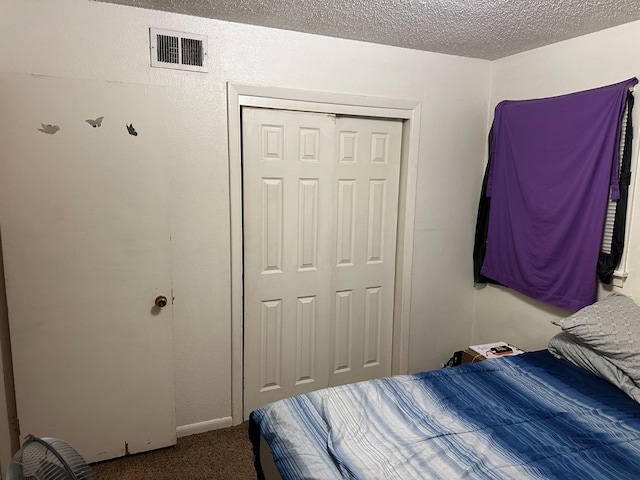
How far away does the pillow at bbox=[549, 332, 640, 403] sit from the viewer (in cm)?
190

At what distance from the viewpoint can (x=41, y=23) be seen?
201 centimetres

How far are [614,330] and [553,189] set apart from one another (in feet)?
2.96

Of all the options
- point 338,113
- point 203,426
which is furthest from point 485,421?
point 338,113

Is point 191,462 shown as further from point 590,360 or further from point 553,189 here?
point 553,189

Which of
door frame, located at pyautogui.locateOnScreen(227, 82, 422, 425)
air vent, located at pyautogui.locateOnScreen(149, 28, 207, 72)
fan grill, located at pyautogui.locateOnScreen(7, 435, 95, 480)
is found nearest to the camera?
fan grill, located at pyautogui.locateOnScreen(7, 435, 95, 480)

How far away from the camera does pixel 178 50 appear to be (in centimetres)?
225

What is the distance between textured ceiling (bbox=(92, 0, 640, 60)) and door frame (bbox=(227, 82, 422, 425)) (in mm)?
356

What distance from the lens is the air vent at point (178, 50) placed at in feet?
7.27

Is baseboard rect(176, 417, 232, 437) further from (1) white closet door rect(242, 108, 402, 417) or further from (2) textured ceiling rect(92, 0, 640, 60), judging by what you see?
(2) textured ceiling rect(92, 0, 640, 60)

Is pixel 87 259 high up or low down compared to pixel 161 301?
up

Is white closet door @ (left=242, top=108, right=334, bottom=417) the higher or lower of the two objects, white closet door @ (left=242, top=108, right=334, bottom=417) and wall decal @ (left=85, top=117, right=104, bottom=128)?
the lower

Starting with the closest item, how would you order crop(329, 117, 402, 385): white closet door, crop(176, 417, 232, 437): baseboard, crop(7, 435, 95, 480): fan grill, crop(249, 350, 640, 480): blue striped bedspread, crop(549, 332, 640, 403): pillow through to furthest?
1. crop(7, 435, 95, 480): fan grill
2. crop(249, 350, 640, 480): blue striped bedspread
3. crop(549, 332, 640, 403): pillow
4. crop(176, 417, 232, 437): baseboard
5. crop(329, 117, 402, 385): white closet door

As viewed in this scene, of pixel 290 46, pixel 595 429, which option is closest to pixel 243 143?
pixel 290 46

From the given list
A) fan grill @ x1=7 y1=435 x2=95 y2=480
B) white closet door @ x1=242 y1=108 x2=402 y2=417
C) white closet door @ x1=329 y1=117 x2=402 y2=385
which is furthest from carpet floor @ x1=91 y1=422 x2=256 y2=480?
fan grill @ x1=7 y1=435 x2=95 y2=480
